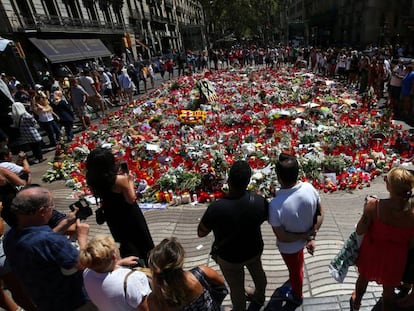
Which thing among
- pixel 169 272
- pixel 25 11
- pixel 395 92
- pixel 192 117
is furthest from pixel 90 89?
pixel 25 11

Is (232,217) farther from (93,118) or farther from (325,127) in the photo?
(93,118)

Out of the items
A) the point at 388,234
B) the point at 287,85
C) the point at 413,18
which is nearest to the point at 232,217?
the point at 388,234

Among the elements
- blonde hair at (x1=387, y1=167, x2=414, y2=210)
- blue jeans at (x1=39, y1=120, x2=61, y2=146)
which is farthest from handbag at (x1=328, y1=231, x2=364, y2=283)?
blue jeans at (x1=39, y1=120, x2=61, y2=146)

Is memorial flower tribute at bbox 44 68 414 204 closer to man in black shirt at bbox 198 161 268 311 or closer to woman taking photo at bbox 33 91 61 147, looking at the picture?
woman taking photo at bbox 33 91 61 147

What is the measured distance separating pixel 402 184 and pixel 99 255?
232 centimetres

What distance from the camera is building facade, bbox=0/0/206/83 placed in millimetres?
22250

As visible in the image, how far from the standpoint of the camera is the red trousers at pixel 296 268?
2822 millimetres

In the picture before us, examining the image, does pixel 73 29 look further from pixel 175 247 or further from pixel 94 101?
pixel 175 247

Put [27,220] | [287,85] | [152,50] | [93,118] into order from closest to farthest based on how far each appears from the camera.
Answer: [27,220], [93,118], [287,85], [152,50]

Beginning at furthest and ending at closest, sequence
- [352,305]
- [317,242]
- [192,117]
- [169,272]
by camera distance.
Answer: [192,117]
[317,242]
[352,305]
[169,272]

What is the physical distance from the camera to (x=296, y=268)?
288 centimetres

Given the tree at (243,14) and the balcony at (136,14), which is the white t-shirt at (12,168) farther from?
the tree at (243,14)

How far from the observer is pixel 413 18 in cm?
2969

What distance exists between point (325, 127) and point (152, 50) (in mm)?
45521
